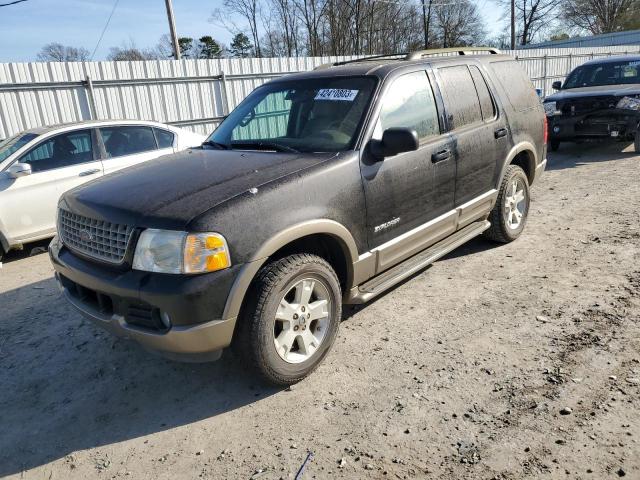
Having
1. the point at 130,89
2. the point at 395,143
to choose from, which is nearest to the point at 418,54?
the point at 395,143

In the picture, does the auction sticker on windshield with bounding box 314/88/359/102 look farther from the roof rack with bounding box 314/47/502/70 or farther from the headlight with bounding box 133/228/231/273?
the headlight with bounding box 133/228/231/273

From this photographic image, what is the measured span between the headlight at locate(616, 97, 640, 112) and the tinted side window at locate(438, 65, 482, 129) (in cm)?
611

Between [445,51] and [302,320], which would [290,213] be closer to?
[302,320]

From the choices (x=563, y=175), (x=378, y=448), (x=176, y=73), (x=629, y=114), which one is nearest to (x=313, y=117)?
(x=378, y=448)

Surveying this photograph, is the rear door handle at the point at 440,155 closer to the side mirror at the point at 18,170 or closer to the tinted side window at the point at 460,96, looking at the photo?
the tinted side window at the point at 460,96

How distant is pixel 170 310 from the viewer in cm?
265

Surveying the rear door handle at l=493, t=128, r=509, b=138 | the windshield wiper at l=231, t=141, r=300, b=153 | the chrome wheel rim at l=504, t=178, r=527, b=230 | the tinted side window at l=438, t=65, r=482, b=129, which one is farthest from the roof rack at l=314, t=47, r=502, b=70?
the chrome wheel rim at l=504, t=178, r=527, b=230

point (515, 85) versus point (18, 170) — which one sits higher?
point (515, 85)

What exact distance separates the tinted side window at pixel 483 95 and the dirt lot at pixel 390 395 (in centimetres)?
154

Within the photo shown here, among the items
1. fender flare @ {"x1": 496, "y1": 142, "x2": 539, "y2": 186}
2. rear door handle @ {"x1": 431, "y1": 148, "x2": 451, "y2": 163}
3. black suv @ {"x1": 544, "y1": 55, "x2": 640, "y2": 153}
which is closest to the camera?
rear door handle @ {"x1": 431, "y1": 148, "x2": 451, "y2": 163}

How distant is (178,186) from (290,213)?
0.74 m

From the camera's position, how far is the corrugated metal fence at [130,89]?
30.5ft

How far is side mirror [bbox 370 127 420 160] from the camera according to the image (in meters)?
3.39

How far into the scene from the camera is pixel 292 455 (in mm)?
2641
